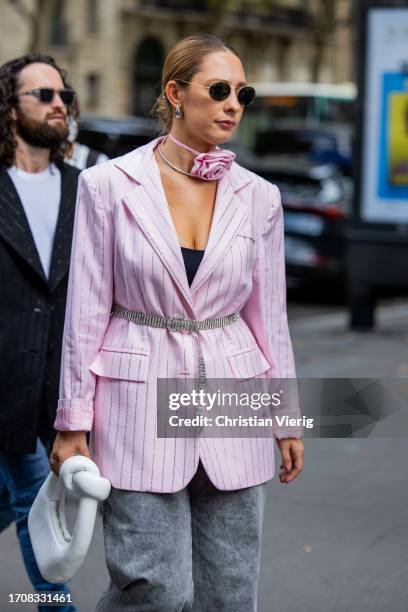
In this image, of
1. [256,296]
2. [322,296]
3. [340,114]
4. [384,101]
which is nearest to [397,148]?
[384,101]

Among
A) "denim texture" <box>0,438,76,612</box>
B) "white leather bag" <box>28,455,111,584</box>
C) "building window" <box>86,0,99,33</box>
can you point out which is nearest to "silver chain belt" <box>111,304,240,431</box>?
"white leather bag" <box>28,455,111,584</box>

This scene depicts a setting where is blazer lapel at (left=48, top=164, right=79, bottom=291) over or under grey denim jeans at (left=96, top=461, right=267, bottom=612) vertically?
over

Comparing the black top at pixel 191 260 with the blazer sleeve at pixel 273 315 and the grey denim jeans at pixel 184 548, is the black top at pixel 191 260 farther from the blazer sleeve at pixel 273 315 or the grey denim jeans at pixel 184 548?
the grey denim jeans at pixel 184 548

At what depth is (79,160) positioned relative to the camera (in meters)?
4.68

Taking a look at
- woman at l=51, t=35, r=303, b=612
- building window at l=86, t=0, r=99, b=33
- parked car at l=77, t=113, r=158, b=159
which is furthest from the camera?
building window at l=86, t=0, r=99, b=33

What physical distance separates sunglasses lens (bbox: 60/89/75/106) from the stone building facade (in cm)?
3114

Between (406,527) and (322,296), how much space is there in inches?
396

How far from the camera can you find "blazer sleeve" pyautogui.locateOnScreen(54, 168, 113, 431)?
3277mm

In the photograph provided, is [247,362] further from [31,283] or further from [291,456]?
[31,283]

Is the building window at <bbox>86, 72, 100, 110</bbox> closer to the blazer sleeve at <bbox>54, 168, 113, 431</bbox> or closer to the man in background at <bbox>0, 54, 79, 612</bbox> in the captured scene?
the man in background at <bbox>0, 54, 79, 612</bbox>

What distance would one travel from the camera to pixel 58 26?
4078 centimetres

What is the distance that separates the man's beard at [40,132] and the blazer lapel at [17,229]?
220 mm

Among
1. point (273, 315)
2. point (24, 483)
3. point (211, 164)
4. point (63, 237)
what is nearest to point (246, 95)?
point (211, 164)

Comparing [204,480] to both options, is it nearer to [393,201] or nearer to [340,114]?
[393,201]
